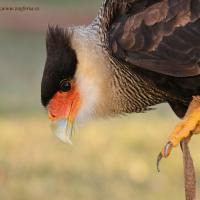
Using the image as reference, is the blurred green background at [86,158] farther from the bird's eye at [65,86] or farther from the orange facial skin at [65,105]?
the bird's eye at [65,86]

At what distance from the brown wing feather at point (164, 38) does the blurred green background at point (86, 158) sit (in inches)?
87.0

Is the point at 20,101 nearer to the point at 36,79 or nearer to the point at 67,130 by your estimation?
the point at 36,79

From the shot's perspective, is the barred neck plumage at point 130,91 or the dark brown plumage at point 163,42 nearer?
the dark brown plumage at point 163,42

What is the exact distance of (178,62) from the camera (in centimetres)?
577

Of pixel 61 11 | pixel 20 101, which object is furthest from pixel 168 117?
pixel 61 11

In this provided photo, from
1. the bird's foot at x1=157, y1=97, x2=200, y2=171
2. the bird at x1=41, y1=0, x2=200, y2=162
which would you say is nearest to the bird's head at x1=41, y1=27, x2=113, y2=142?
the bird at x1=41, y1=0, x2=200, y2=162

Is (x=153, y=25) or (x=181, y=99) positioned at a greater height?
(x=153, y=25)

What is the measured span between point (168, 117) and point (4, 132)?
5.93ft

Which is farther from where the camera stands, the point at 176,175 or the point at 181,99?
the point at 176,175

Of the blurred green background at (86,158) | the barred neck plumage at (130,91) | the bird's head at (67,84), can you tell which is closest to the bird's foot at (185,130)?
the barred neck plumage at (130,91)

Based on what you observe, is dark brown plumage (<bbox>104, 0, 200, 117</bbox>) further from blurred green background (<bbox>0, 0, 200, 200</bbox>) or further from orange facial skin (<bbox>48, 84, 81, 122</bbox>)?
blurred green background (<bbox>0, 0, 200, 200</bbox>)

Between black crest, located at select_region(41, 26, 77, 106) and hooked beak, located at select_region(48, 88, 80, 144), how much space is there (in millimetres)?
61

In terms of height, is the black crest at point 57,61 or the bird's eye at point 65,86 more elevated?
the black crest at point 57,61

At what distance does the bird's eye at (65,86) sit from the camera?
6008 mm
